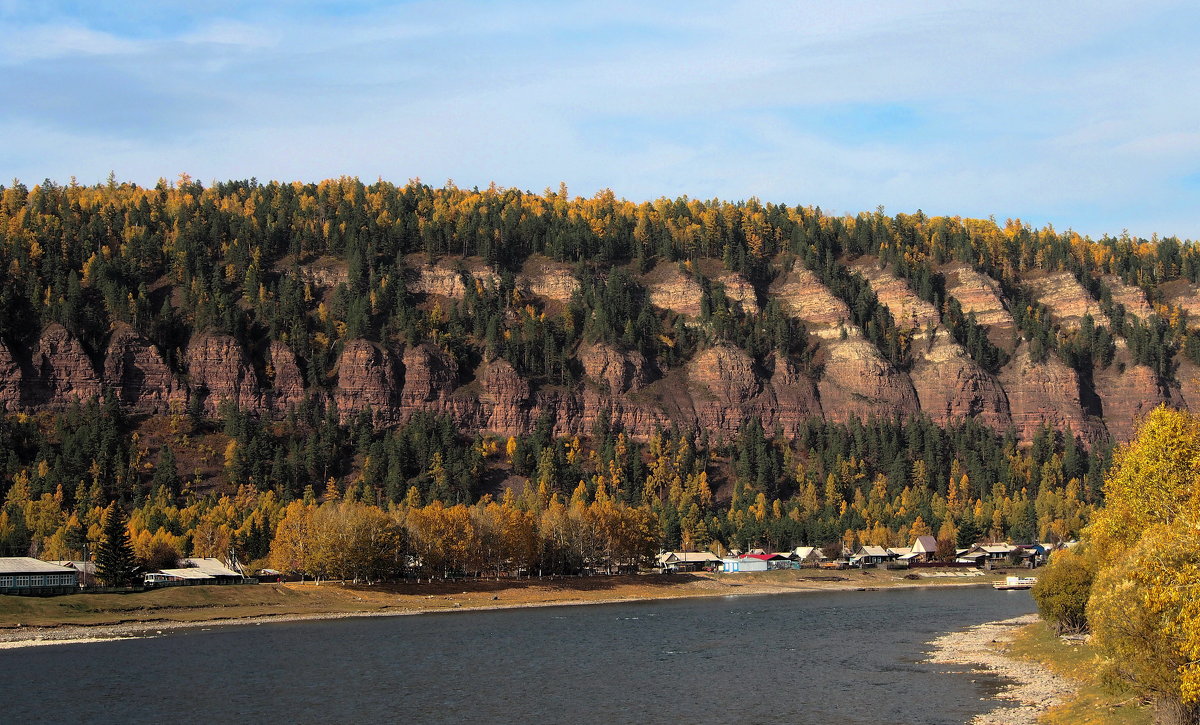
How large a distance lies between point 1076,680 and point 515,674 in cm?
3324

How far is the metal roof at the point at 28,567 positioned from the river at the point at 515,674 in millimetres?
25225

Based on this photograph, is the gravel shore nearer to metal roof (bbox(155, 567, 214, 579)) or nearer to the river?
the river

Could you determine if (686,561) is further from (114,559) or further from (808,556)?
(114,559)

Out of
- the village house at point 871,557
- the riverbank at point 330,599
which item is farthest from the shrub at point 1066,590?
the village house at point 871,557

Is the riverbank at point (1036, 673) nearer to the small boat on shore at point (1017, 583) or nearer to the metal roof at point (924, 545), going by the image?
the small boat on shore at point (1017, 583)

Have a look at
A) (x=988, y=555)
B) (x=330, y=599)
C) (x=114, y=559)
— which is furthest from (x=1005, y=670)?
(x=988, y=555)

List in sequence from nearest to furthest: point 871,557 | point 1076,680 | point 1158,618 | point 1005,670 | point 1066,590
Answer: point 1158,618, point 1076,680, point 1005,670, point 1066,590, point 871,557

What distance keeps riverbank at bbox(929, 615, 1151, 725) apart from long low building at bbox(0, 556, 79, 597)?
86.0 metres

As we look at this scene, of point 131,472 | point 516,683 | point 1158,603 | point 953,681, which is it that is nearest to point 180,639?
point 516,683

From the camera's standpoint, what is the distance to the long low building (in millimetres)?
116625

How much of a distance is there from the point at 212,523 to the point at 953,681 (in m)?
124

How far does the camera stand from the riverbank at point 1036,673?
158 feet

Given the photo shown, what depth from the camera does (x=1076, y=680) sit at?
60.7 meters

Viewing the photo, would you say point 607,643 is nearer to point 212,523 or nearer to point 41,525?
point 212,523
